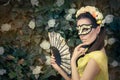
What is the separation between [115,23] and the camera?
4637mm

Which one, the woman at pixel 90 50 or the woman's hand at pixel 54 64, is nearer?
the woman at pixel 90 50

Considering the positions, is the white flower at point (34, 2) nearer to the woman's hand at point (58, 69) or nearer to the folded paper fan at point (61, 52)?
the folded paper fan at point (61, 52)

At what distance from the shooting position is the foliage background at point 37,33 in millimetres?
4605

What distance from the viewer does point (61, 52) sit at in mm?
4223

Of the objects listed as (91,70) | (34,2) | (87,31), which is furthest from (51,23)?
(91,70)

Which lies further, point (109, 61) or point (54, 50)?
point (109, 61)

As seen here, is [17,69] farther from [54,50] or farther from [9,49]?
[54,50]

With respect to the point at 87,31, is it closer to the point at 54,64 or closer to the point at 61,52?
the point at 61,52

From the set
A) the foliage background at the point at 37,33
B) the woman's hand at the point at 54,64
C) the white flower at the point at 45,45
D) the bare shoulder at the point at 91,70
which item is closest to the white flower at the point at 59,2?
the foliage background at the point at 37,33

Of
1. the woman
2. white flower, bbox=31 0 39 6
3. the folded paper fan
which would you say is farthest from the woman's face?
white flower, bbox=31 0 39 6

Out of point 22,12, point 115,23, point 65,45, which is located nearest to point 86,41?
point 65,45

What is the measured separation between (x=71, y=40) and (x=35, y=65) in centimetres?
49

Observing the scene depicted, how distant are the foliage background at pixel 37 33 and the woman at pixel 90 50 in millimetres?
449

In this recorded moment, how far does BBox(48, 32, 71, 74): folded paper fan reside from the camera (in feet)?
13.9
